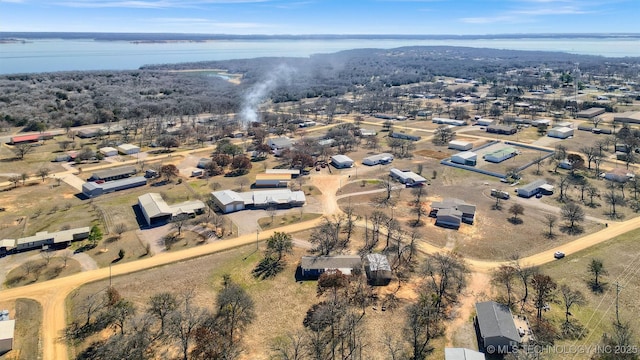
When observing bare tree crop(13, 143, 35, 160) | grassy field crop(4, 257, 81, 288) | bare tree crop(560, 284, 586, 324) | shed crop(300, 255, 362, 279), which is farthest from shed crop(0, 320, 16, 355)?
bare tree crop(13, 143, 35, 160)

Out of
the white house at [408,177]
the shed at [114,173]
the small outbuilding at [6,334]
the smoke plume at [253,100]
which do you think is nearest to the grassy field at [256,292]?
the small outbuilding at [6,334]

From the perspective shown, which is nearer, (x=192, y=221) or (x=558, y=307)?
(x=558, y=307)

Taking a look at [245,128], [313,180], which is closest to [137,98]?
[245,128]

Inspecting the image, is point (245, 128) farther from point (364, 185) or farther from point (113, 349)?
point (113, 349)

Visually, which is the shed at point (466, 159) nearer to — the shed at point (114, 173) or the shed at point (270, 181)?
the shed at point (270, 181)

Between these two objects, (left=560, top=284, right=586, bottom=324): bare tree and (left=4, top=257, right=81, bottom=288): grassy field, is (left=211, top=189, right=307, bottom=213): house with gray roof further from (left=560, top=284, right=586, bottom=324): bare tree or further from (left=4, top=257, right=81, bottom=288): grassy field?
(left=560, top=284, right=586, bottom=324): bare tree

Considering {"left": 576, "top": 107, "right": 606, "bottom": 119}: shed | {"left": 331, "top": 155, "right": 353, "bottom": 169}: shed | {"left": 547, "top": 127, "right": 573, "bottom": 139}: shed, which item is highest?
{"left": 576, "top": 107, "right": 606, "bottom": 119}: shed
